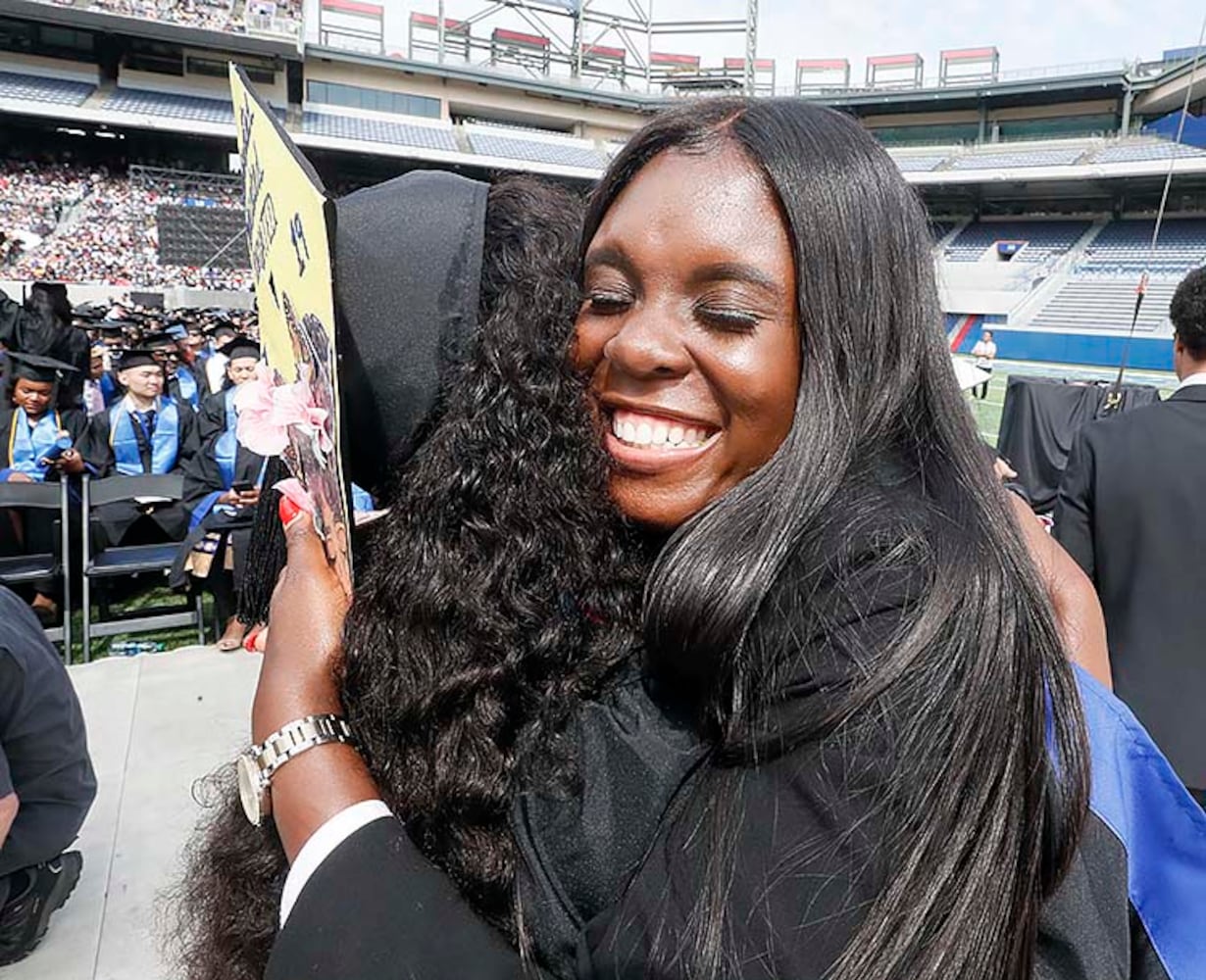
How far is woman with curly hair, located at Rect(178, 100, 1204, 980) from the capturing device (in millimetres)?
695

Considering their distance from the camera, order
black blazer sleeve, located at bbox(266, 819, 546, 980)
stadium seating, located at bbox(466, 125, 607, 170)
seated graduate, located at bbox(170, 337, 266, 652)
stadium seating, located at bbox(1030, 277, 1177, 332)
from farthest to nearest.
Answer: stadium seating, located at bbox(466, 125, 607, 170) → stadium seating, located at bbox(1030, 277, 1177, 332) → seated graduate, located at bbox(170, 337, 266, 652) → black blazer sleeve, located at bbox(266, 819, 546, 980)

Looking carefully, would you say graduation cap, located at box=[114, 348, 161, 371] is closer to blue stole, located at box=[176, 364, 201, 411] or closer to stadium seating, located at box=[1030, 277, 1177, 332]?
blue stole, located at box=[176, 364, 201, 411]

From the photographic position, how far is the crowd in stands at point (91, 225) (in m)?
22.1

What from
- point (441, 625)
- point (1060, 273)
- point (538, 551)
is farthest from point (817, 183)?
point (1060, 273)

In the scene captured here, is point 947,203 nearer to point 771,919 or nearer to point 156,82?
point 156,82

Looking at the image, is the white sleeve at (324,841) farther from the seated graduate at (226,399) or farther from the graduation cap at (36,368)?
the graduation cap at (36,368)

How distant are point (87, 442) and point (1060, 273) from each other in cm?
3061

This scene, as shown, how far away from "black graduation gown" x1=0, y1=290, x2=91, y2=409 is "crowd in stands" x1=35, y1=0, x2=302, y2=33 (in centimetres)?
2517

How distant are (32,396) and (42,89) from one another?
2711cm

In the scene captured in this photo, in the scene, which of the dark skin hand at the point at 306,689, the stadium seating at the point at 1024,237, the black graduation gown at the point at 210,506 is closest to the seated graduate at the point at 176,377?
the black graduation gown at the point at 210,506

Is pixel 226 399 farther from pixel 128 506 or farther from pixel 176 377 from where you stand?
pixel 176 377

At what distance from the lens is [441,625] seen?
87cm

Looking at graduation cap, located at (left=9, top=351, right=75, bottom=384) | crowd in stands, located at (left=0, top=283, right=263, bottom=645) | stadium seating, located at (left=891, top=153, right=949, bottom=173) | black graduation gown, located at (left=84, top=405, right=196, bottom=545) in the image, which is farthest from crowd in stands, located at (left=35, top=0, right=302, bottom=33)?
graduation cap, located at (left=9, top=351, right=75, bottom=384)

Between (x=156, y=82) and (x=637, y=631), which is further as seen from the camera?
(x=156, y=82)
